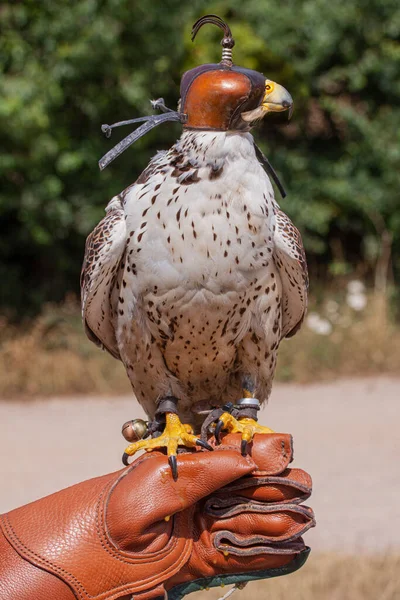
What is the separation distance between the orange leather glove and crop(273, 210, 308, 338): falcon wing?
0.58 m

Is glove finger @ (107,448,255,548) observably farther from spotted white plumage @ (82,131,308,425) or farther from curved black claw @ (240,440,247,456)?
spotted white plumage @ (82,131,308,425)

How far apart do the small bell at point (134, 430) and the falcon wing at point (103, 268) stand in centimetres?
44

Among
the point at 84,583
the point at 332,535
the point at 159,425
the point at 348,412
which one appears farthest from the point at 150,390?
the point at 348,412

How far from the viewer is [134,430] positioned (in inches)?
105

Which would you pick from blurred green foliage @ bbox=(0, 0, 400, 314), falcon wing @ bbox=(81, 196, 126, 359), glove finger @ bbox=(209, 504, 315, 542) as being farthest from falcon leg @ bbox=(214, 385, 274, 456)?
blurred green foliage @ bbox=(0, 0, 400, 314)

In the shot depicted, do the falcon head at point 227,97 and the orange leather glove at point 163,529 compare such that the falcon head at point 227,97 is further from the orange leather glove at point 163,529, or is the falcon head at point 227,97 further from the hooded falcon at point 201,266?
the orange leather glove at point 163,529

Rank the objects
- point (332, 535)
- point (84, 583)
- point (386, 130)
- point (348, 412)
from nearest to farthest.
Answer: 1. point (84, 583)
2. point (332, 535)
3. point (348, 412)
4. point (386, 130)

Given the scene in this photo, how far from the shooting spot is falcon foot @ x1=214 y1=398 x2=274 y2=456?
254 centimetres

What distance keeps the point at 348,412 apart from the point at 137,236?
527 cm

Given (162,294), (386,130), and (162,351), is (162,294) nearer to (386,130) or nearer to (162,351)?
(162,351)

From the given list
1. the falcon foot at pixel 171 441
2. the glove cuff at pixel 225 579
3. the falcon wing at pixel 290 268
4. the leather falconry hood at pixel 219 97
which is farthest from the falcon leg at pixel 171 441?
the leather falconry hood at pixel 219 97

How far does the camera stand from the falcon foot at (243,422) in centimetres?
254

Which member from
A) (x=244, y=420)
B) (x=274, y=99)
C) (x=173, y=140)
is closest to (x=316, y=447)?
(x=173, y=140)

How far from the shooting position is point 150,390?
9.43 feet
